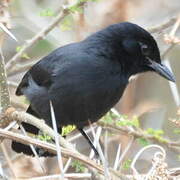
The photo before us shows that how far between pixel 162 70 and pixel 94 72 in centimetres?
50

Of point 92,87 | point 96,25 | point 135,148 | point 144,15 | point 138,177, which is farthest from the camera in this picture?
point 144,15

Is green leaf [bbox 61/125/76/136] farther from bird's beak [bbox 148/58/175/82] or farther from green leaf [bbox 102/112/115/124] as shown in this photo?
bird's beak [bbox 148/58/175/82]

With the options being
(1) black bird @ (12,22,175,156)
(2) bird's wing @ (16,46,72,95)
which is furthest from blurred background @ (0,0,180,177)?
(1) black bird @ (12,22,175,156)

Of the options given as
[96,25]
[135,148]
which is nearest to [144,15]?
[96,25]

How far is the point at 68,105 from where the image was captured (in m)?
4.01

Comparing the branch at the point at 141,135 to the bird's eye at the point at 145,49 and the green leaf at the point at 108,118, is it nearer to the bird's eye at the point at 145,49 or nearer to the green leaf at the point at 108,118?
the green leaf at the point at 108,118

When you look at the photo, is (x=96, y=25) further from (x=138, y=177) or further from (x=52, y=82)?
(x=138, y=177)

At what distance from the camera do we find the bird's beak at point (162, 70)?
13.5ft

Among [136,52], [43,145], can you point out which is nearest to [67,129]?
[136,52]

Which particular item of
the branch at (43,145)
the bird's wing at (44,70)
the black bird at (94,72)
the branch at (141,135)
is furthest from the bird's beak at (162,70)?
the branch at (43,145)

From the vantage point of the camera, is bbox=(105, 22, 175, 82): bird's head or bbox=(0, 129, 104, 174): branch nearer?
bbox=(0, 129, 104, 174): branch

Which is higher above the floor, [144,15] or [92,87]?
[92,87]

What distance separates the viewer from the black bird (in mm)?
3994

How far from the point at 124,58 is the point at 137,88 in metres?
2.71
